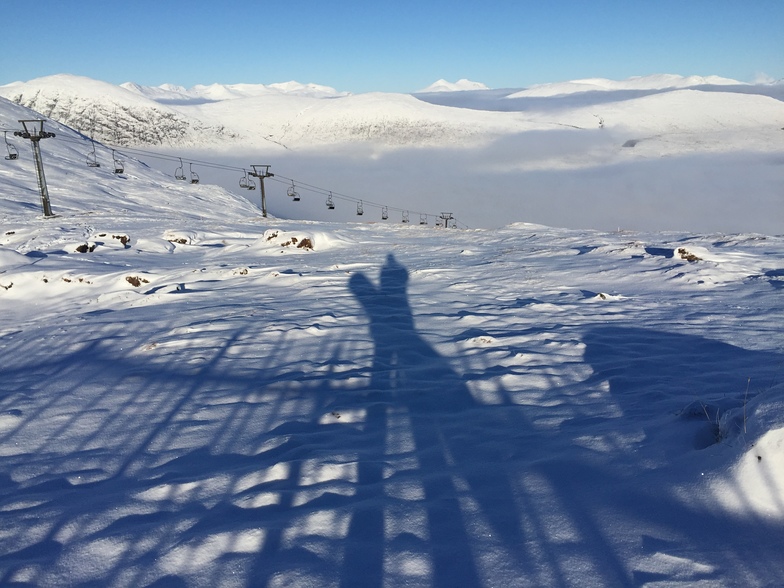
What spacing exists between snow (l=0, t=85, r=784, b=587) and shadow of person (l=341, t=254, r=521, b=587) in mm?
21

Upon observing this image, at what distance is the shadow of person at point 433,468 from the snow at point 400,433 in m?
0.02

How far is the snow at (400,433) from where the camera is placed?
2922 millimetres

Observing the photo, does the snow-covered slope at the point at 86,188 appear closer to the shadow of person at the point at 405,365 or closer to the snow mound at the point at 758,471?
the shadow of person at the point at 405,365

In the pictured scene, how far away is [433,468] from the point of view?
393cm

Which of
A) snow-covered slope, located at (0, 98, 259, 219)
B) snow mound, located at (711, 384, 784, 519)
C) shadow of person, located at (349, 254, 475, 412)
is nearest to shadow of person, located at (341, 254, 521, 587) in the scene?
shadow of person, located at (349, 254, 475, 412)

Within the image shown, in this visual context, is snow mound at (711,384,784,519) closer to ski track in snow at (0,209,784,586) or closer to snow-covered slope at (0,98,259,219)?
ski track in snow at (0,209,784,586)

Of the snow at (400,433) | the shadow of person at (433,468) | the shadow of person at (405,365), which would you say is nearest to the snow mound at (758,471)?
the snow at (400,433)

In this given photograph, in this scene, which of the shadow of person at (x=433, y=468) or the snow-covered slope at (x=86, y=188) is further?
the snow-covered slope at (x=86, y=188)

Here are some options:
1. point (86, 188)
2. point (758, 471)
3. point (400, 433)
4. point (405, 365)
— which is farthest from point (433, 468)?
point (86, 188)

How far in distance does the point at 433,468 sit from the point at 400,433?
29.2 inches

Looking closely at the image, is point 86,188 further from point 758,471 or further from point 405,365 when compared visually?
point 758,471

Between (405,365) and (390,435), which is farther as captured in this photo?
(405,365)

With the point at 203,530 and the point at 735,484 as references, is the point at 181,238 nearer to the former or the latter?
the point at 203,530

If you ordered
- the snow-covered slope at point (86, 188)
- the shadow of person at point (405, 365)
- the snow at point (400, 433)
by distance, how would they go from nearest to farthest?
the snow at point (400, 433), the shadow of person at point (405, 365), the snow-covered slope at point (86, 188)
